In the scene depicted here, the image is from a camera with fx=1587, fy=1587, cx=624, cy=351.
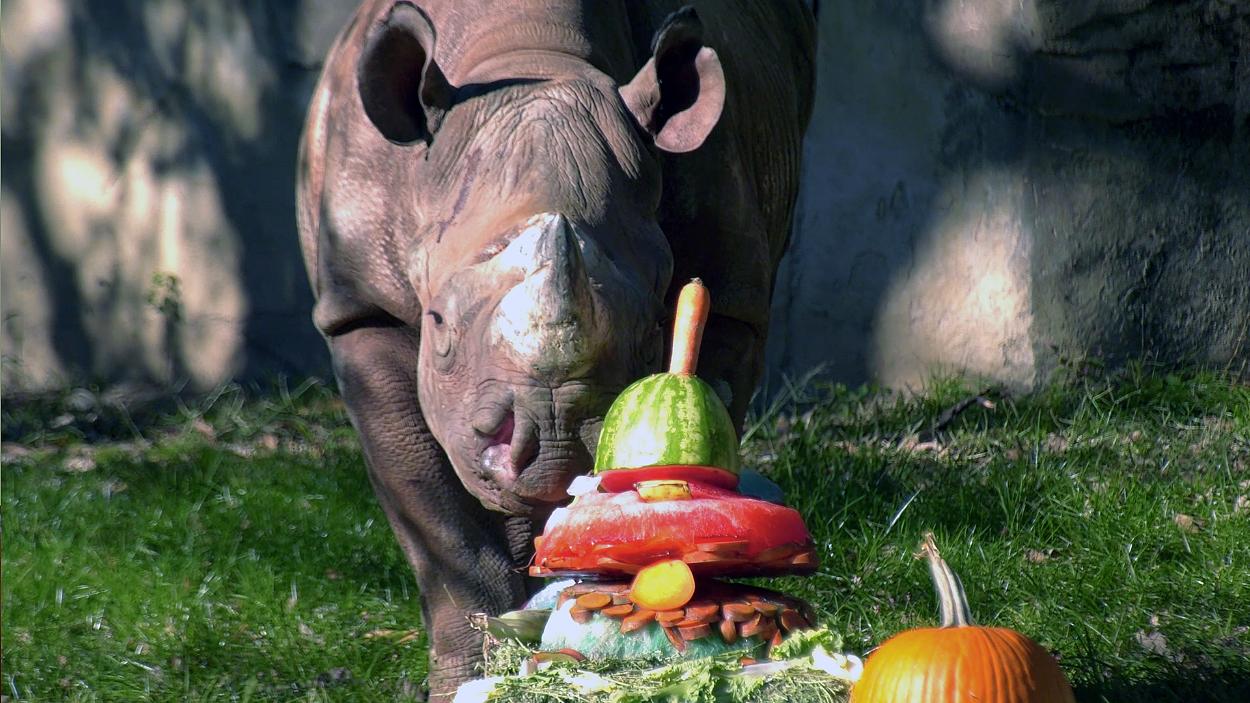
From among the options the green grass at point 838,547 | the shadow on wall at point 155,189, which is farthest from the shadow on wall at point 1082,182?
the shadow on wall at point 155,189

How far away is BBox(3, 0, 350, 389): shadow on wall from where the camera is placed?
26.3ft

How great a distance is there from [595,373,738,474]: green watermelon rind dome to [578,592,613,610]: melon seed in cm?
23

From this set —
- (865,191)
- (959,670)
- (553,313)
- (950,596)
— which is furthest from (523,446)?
(865,191)

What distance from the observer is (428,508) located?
4.25 m

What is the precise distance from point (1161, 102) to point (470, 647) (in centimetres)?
435

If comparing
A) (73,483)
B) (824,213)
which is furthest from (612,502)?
(824,213)

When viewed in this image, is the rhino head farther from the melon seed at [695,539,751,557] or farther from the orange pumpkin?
the orange pumpkin

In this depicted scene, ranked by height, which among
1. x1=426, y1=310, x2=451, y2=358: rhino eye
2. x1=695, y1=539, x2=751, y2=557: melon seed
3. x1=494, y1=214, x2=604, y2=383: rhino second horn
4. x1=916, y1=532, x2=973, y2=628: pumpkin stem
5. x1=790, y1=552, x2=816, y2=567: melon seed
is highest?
x1=494, y1=214, x2=604, y2=383: rhino second horn

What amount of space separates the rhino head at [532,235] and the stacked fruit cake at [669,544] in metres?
0.43

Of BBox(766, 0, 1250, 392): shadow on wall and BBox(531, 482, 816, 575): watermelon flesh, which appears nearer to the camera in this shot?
BBox(531, 482, 816, 575): watermelon flesh

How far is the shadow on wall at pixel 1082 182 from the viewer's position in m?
7.00

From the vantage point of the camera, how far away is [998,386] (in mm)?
7086

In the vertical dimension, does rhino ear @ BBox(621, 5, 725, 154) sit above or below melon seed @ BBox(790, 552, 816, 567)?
above

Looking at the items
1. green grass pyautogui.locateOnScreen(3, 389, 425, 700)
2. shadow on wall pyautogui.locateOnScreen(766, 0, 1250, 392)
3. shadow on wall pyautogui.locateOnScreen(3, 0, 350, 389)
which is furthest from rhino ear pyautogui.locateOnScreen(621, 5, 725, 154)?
shadow on wall pyautogui.locateOnScreen(3, 0, 350, 389)
